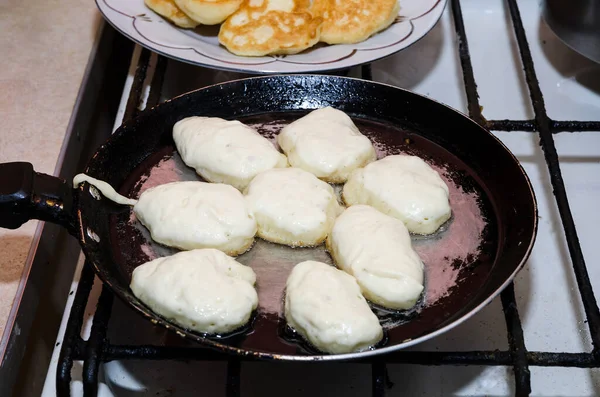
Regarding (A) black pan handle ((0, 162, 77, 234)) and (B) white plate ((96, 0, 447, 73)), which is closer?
(A) black pan handle ((0, 162, 77, 234))

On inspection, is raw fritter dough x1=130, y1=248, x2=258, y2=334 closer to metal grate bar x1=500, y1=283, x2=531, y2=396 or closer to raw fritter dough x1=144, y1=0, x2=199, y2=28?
metal grate bar x1=500, y1=283, x2=531, y2=396

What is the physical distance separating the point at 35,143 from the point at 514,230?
786 mm

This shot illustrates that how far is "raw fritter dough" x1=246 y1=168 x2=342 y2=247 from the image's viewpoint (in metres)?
0.85

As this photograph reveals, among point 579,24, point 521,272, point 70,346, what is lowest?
point 521,272

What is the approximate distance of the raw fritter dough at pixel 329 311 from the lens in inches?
27.5

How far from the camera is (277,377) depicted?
2.82ft

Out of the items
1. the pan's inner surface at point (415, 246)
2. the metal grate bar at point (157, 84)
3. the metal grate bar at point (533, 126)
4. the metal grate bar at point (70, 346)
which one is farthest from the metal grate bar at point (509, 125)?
the metal grate bar at point (70, 346)

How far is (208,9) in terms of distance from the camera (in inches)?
45.6

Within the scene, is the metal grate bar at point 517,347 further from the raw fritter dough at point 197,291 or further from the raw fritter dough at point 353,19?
the raw fritter dough at point 353,19

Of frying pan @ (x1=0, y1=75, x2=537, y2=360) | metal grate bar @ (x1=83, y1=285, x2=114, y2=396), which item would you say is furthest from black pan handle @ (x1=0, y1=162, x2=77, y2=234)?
metal grate bar @ (x1=83, y1=285, x2=114, y2=396)

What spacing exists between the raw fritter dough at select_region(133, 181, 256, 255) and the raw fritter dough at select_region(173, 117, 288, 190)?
0.06 meters

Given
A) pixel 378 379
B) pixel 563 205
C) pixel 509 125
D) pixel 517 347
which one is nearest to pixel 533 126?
pixel 509 125

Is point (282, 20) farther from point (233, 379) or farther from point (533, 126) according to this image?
point (233, 379)

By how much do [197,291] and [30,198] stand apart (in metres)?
0.24
